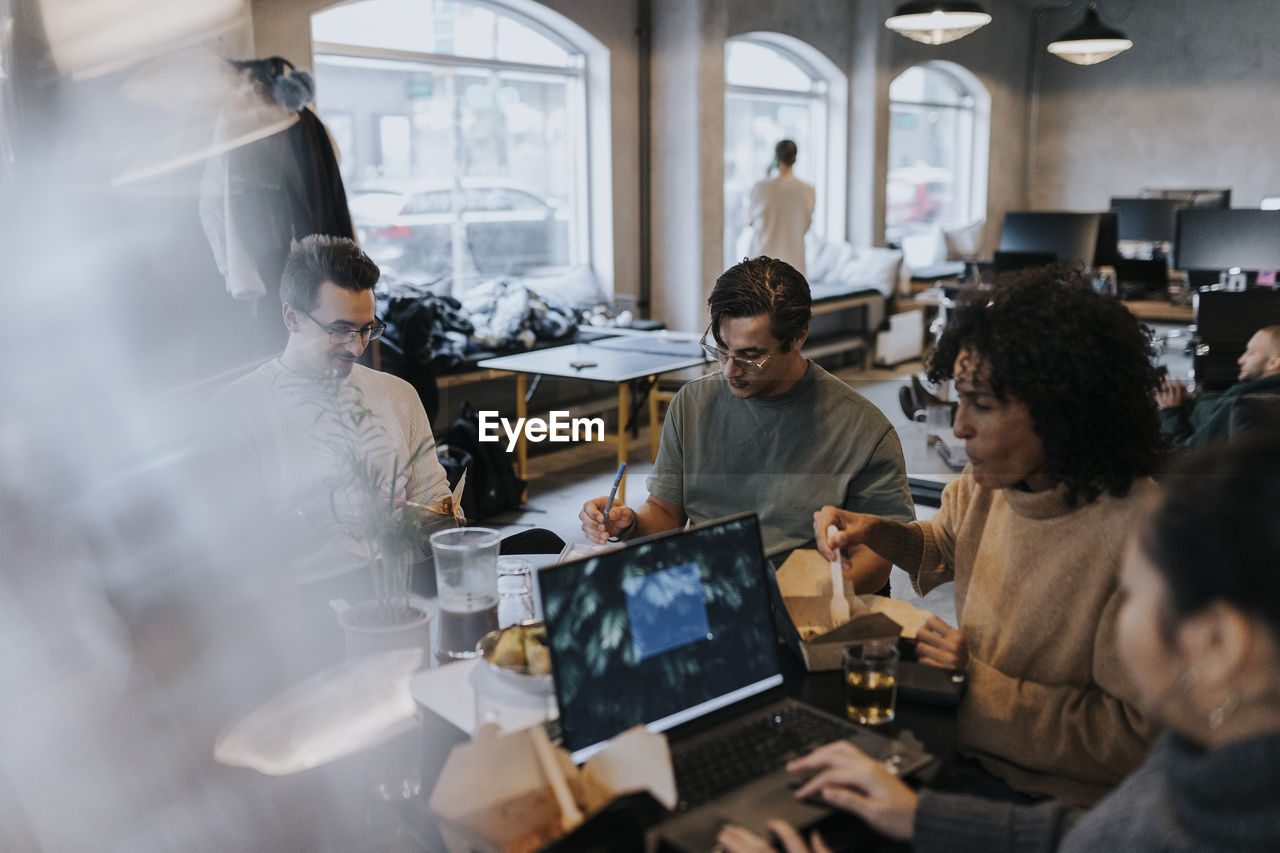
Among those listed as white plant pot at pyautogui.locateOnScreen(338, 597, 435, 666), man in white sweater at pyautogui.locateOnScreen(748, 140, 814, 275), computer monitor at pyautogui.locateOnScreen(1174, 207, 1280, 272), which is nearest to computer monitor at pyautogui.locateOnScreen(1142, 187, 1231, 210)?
computer monitor at pyautogui.locateOnScreen(1174, 207, 1280, 272)

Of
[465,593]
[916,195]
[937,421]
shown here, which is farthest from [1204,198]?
[465,593]

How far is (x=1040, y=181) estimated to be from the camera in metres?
12.2

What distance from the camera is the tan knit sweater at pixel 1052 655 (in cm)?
136

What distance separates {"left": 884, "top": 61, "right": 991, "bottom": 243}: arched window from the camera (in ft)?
34.6

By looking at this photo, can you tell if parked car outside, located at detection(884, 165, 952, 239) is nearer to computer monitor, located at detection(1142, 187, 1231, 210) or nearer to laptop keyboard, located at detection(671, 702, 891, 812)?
computer monitor, located at detection(1142, 187, 1231, 210)

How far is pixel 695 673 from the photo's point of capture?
1.28 m

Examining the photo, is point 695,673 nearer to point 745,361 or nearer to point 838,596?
point 838,596

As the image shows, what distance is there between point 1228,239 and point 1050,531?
4707mm

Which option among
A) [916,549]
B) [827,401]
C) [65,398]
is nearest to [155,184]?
[65,398]

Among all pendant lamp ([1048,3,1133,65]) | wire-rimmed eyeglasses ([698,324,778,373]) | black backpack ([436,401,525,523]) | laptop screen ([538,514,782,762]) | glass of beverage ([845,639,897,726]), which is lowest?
black backpack ([436,401,525,523])

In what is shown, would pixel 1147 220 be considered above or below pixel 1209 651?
above

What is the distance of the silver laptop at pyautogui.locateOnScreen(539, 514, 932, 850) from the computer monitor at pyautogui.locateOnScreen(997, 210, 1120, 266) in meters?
5.33

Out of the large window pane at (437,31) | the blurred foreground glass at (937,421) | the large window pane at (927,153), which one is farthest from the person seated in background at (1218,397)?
the large window pane at (927,153)

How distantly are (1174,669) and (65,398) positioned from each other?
2.46 metres
